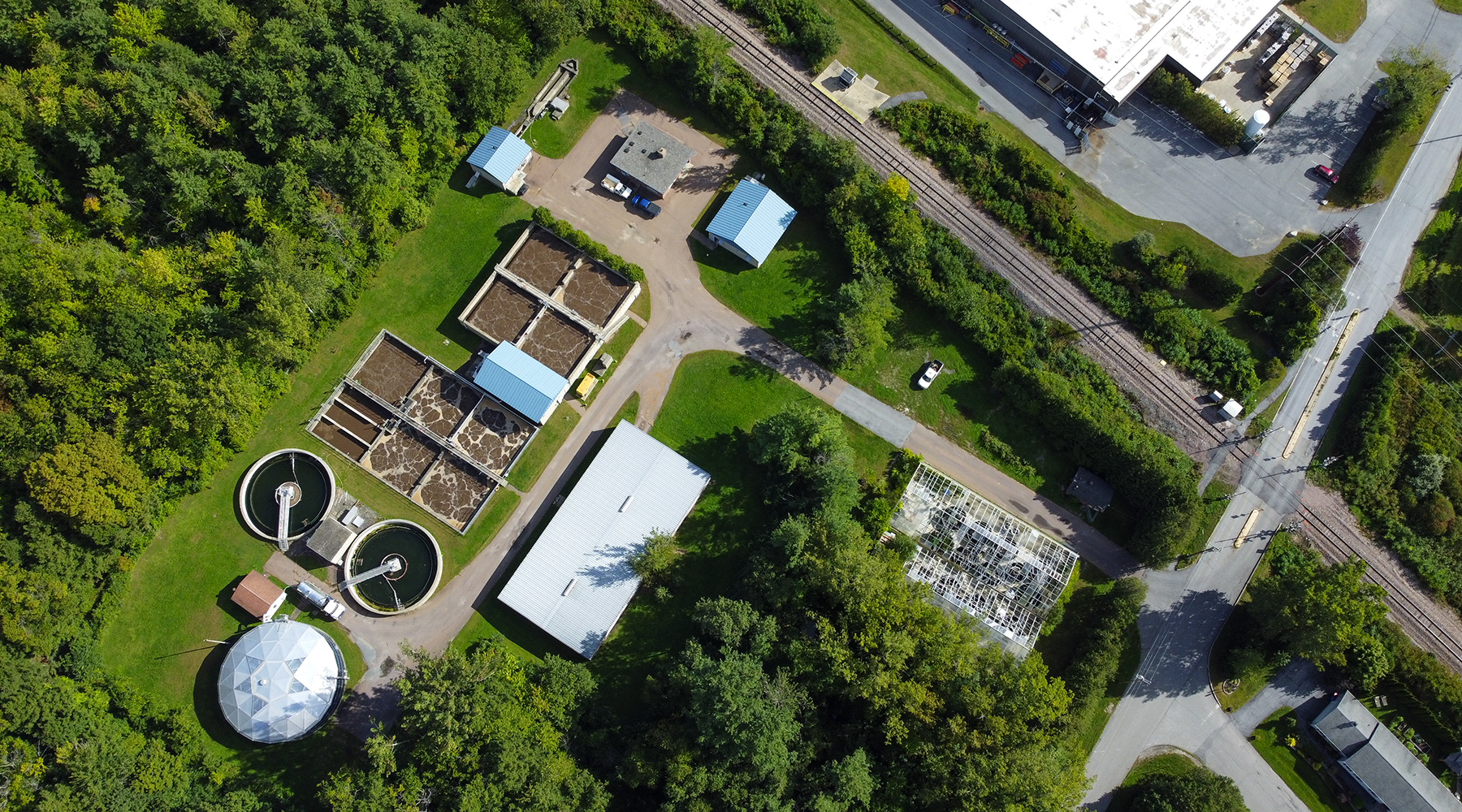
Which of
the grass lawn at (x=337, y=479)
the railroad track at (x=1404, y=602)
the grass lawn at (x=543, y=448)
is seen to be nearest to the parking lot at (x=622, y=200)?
the grass lawn at (x=337, y=479)

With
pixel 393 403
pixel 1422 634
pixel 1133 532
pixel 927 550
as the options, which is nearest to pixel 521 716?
pixel 393 403

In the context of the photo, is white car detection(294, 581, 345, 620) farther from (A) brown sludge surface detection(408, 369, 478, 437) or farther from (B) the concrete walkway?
(A) brown sludge surface detection(408, 369, 478, 437)

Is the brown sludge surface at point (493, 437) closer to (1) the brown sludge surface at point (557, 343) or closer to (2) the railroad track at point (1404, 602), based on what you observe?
(1) the brown sludge surface at point (557, 343)

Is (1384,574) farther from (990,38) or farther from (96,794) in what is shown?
(96,794)

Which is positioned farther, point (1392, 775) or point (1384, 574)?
point (1384, 574)

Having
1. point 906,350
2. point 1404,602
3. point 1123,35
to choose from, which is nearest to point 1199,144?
point 1123,35

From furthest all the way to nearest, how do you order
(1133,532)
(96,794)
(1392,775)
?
(1133,532), (1392,775), (96,794)

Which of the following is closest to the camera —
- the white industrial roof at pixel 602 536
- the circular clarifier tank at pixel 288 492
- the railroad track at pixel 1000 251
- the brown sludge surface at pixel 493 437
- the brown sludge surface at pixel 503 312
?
the white industrial roof at pixel 602 536
